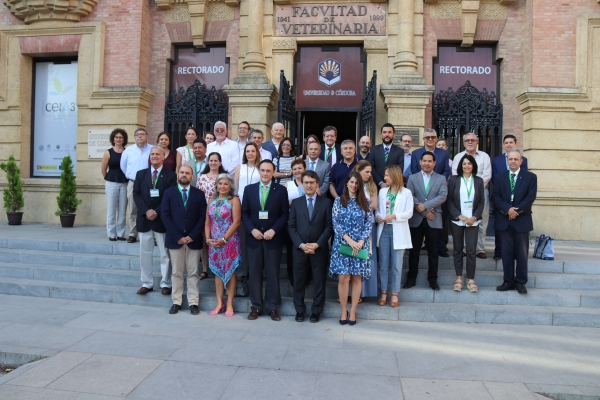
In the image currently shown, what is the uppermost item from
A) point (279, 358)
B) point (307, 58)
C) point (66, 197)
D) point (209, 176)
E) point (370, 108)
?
point (307, 58)

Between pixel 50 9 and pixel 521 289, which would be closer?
pixel 521 289

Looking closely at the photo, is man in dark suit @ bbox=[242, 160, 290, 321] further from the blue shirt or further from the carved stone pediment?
the carved stone pediment

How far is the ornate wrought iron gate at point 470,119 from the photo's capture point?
11.0 m

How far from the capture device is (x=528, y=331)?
587cm

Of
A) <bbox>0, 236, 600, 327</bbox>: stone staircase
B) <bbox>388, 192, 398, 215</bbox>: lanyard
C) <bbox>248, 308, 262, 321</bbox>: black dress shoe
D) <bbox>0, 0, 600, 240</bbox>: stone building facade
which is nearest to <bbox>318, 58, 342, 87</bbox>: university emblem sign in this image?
<bbox>0, 0, 600, 240</bbox>: stone building facade

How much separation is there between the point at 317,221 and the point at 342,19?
7238mm

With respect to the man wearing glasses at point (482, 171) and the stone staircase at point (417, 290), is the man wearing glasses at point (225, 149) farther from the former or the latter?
the man wearing glasses at point (482, 171)

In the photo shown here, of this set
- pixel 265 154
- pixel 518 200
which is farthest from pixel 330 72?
pixel 518 200

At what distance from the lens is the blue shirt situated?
22.1 feet

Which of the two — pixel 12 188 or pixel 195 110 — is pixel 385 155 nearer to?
pixel 195 110

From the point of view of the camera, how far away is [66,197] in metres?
11.1

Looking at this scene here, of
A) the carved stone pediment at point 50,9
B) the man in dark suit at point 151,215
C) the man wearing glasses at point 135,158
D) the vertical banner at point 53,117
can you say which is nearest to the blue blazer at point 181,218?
the man in dark suit at point 151,215

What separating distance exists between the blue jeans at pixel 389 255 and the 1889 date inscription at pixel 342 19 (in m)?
6.77

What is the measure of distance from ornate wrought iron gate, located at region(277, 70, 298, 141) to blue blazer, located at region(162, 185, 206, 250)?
4.40 m
